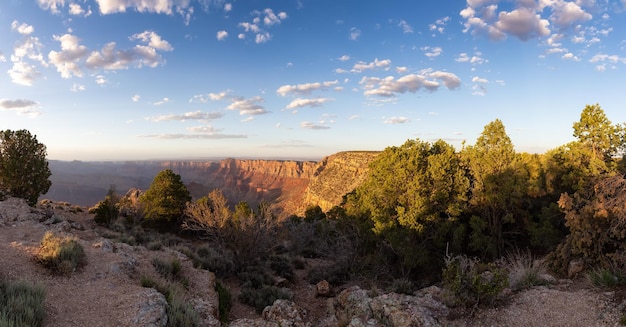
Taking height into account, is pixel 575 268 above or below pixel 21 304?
below

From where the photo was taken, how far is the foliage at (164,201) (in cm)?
2950

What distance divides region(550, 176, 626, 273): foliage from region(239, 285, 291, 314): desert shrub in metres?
11.0

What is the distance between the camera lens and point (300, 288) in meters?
16.7

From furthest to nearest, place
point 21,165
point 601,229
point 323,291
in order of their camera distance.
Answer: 1. point 21,165
2. point 323,291
3. point 601,229

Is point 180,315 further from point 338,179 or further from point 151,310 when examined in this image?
point 338,179

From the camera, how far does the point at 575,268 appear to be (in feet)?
36.2

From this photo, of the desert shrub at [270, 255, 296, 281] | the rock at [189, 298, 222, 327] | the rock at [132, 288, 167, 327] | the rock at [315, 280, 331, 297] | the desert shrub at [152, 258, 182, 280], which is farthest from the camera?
the desert shrub at [270, 255, 296, 281]

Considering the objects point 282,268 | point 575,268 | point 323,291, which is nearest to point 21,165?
point 282,268

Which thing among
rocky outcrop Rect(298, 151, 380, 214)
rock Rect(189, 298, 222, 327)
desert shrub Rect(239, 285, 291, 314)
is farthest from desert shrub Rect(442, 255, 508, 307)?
rocky outcrop Rect(298, 151, 380, 214)

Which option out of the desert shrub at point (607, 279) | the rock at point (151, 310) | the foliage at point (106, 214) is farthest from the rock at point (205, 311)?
the foliage at point (106, 214)

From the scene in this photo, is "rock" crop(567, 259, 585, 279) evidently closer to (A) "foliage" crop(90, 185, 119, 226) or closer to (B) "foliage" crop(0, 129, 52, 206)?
(A) "foliage" crop(90, 185, 119, 226)

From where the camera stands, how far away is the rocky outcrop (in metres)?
76.4

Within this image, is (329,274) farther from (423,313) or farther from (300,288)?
(423,313)

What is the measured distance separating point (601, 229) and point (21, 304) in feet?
54.5
